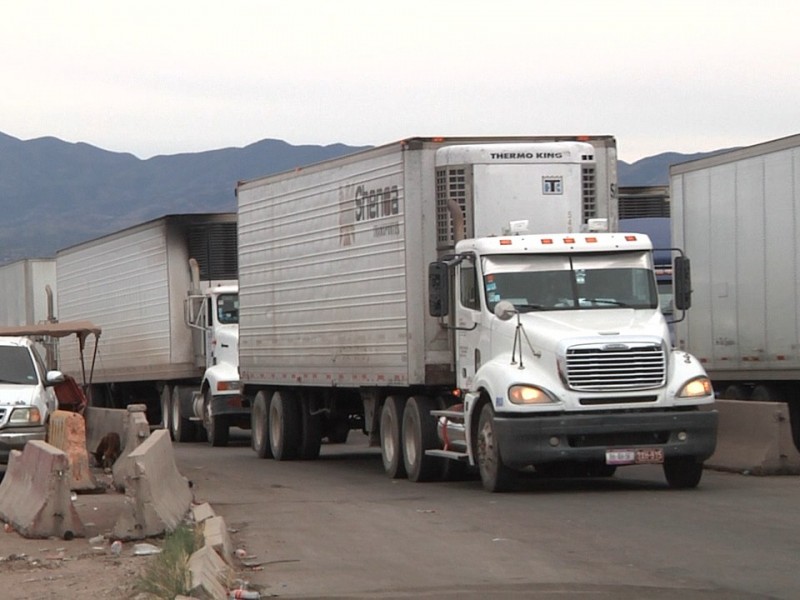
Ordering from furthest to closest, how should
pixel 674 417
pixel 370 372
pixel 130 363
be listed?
pixel 130 363
pixel 370 372
pixel 674 417

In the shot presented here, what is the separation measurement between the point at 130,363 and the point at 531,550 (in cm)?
2317

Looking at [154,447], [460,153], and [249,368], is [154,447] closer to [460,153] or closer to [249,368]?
[460,153]

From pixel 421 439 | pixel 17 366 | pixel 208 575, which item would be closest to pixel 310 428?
pixel 17 366

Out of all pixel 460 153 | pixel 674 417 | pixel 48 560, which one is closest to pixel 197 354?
pixel 460 153

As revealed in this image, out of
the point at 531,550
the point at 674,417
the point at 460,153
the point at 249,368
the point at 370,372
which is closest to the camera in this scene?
the point at 531,550

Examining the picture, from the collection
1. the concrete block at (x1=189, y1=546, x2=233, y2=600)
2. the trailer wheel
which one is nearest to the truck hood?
the concrete block at (x1=189, y1=546, x2=233, y2=600)

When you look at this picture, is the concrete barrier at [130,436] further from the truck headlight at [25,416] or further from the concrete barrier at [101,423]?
the truck headlight at [25,416]

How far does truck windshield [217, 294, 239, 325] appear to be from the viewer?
30703 millimetres

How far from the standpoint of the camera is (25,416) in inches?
788

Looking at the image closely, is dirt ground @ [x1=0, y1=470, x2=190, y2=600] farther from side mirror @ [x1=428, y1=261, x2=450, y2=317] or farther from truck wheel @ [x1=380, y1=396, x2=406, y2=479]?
truck wheel @ [x1=380, y1=396, x2=406, y2=479]

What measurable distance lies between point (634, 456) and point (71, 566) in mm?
6590

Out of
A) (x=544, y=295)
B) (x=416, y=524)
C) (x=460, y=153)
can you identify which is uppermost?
(x=460, y=153)

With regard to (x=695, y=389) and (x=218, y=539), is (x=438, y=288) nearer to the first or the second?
(x=695, y=389)

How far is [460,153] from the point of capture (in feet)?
64.2
